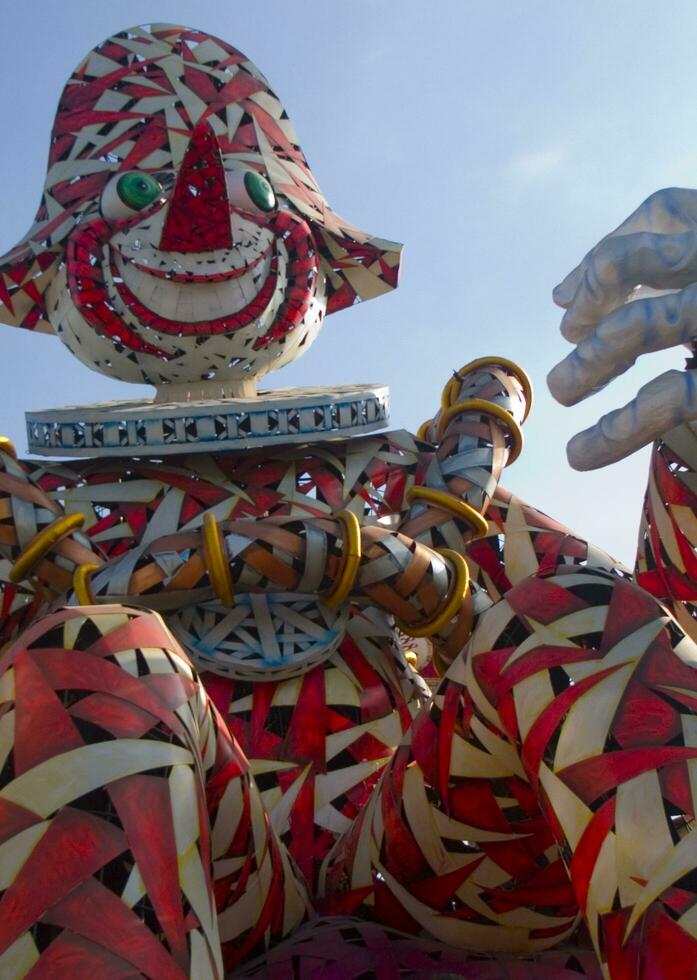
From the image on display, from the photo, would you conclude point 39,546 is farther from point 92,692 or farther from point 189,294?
point 92,692

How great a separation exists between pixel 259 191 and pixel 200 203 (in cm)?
30

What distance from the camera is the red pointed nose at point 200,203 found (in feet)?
9.98

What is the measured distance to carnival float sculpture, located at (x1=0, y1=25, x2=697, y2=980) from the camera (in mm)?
1706

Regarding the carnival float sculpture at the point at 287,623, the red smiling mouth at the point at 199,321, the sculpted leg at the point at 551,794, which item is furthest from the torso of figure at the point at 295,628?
the red smiling mouth at the point at 199,321

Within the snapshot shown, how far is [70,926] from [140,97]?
2.60 m

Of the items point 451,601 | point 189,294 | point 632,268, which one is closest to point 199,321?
point 189,294

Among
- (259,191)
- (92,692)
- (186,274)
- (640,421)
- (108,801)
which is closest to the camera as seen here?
(108,801)

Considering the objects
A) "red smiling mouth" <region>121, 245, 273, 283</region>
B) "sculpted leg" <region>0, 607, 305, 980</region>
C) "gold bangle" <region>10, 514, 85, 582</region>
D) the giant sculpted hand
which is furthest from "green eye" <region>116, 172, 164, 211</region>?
"sculpted leg" <region>0, 607, 305, 980</region>

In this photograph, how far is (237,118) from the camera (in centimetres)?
361

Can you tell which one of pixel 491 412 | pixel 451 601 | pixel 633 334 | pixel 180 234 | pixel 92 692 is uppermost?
pixel 180 234

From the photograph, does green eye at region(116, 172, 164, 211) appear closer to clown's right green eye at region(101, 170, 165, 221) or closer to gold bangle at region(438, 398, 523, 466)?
clown's right green eye at region(101, 170, 165, 221)

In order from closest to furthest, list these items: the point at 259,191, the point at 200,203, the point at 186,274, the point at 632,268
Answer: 1. the point at 632,268
2. the point at 200,203
3. the point at 186,274
4. the point at 259,191

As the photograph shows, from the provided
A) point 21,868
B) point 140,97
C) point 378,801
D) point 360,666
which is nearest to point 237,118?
point 140,97

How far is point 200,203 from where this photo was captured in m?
3.12
